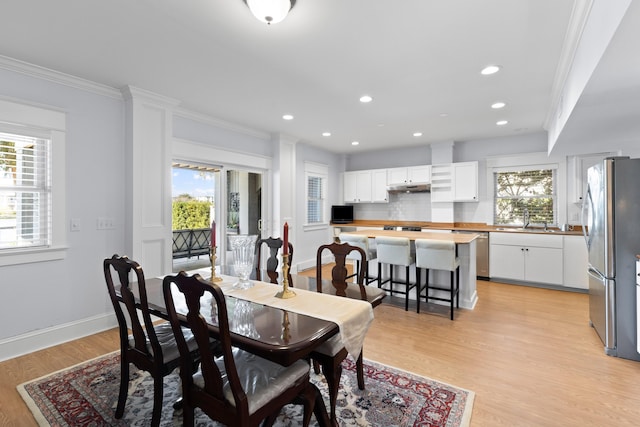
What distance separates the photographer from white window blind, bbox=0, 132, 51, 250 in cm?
271

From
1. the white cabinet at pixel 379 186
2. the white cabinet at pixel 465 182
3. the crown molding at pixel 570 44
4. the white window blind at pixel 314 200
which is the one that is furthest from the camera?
the white cabinet at pixel 379 186

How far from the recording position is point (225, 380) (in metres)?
1.45

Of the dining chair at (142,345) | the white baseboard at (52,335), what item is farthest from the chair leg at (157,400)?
the white baseboard at (52,335)

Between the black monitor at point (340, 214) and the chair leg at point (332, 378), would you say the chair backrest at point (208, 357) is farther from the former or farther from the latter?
the black monitor at point (340, 214)

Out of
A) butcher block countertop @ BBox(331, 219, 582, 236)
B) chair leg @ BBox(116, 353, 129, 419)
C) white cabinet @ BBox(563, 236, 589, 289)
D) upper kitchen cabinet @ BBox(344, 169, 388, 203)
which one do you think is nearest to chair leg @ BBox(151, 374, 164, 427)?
chair leg @ BBox(116, 353, 129, 419)

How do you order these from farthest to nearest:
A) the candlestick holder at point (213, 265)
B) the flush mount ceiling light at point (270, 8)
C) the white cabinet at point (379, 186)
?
the white cabinet at point (379, 186), the candlestick holder at point (213, 265), the flush mount ceiling light at point (270, 8)

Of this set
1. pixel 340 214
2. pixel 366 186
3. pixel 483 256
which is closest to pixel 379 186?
pixel 366 186

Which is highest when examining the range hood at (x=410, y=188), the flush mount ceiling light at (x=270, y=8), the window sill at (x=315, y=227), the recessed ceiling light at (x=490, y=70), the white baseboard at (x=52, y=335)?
the recessed ceiling light at (x=490, y=70)

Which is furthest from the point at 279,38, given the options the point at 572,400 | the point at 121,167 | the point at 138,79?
the point at 572,400

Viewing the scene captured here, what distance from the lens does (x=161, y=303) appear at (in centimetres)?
181

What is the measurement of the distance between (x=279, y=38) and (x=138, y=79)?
65.9 inches

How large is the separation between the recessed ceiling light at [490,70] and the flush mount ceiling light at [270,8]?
192 centimetres

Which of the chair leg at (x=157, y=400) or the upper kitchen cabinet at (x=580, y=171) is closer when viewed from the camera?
the chair leg at (x=157, y=400)

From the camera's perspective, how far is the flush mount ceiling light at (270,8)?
1.81m
